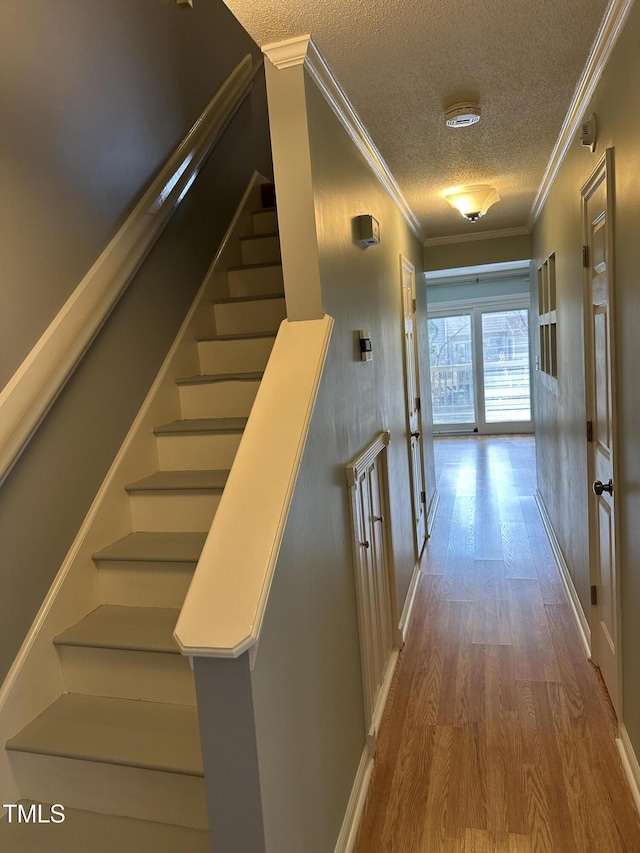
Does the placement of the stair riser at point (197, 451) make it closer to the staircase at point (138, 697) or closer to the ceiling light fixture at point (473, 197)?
the staircase at point (138, 697)

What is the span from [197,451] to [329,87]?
1.45m

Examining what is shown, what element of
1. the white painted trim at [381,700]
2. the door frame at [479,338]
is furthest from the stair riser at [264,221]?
the door frame at [479,338]

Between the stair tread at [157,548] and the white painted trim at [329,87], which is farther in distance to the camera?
the stair tread at [157,548]

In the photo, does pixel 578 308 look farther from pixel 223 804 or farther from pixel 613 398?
pixel 223 804

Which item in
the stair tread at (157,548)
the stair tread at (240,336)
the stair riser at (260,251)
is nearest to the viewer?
the stair tread at (157,548)

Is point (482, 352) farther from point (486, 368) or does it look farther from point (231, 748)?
point (231, 748)

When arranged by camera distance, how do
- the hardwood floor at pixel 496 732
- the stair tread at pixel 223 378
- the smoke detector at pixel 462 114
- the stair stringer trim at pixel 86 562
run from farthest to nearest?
the stair tread at pixel 223 378 < the smoke detector at pixel 462 114 < the hardwood floor at pixel 496 732 < the stair stringer trim at pixel 86 562

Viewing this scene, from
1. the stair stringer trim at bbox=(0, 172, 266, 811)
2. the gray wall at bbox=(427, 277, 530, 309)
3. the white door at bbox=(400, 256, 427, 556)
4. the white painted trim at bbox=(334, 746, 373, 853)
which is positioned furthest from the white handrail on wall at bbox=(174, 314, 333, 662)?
the gray wall at bbox=(427, 277, 530, 309)

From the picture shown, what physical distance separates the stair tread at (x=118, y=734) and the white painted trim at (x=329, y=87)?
6.43ft

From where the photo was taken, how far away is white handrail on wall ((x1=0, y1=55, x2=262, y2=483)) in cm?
174

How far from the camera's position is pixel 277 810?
47.9 inches

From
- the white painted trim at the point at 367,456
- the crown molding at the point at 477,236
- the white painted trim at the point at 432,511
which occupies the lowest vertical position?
the white painted trim at the point at 432,511

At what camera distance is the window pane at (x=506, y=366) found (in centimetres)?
872

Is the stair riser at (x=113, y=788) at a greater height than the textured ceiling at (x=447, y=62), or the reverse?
the textured ceiling at (x=447, y=62)
